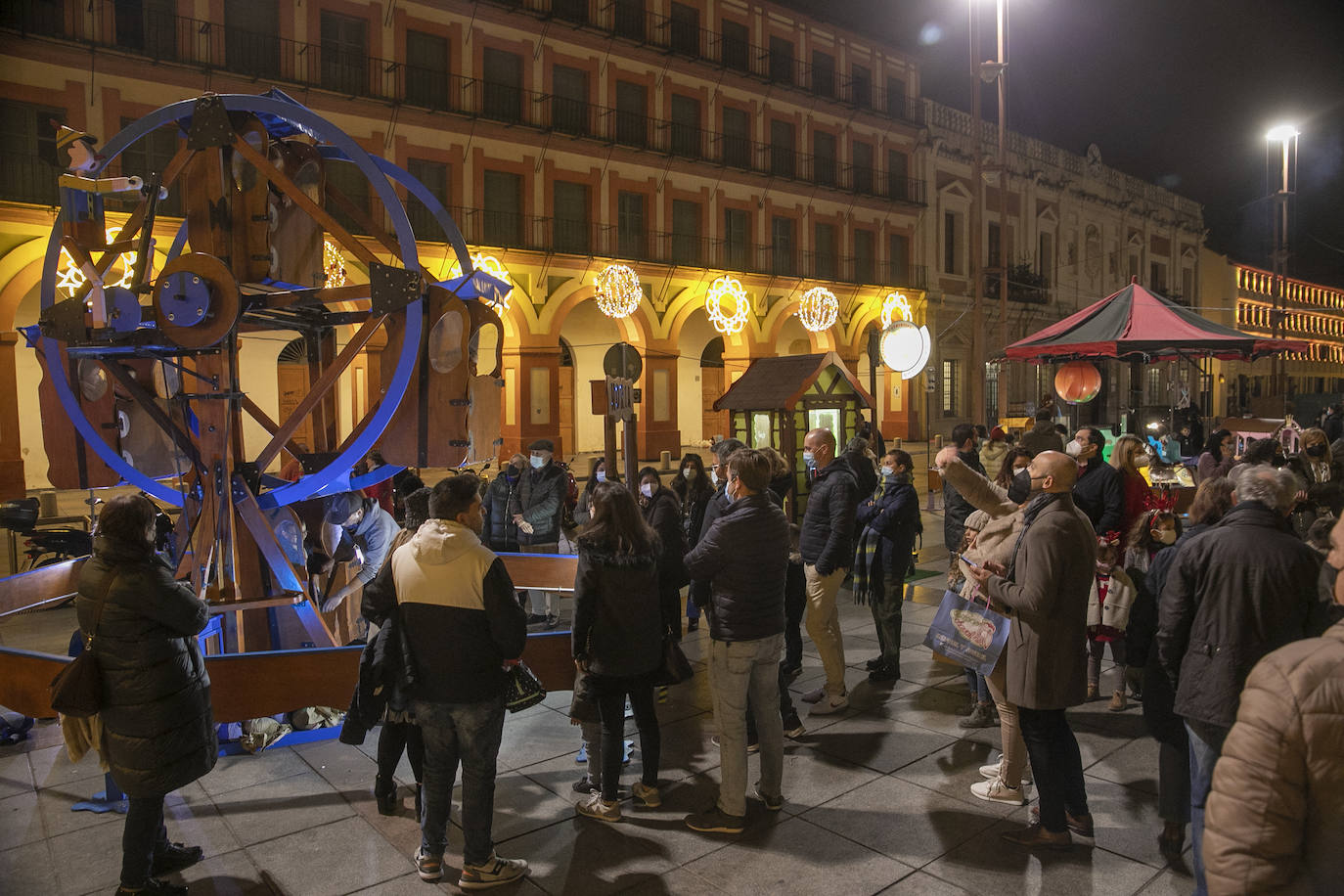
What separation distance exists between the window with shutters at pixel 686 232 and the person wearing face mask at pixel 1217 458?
17485mm

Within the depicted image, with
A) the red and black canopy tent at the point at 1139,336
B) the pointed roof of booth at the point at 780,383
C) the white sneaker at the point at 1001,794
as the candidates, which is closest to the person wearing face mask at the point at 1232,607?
the white sneaker at the point at 1001,794

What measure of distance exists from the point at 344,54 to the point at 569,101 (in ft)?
19.8

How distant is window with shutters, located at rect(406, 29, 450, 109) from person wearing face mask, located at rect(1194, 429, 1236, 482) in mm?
18608

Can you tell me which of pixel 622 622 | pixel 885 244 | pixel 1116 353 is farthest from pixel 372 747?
pixel 885 244

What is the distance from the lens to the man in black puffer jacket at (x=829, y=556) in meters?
5.78

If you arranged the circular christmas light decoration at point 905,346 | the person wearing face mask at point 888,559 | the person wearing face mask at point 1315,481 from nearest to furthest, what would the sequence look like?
the person wearing face mask at point 888,559 < the person wearing face mask at point 1315,481 < the circular christmas light decoration at point 905,346

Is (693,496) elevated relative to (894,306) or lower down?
lower down

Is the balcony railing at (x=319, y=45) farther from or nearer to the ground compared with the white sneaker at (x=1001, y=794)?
farther from the ground

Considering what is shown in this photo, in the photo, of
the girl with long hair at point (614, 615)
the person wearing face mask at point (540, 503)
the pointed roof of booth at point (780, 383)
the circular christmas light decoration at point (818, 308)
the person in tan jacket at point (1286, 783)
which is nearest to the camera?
the person in tan jacket at point (1286, 783)

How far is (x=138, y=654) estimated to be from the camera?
362 cm

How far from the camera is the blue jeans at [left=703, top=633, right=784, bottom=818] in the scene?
4301 millimetres

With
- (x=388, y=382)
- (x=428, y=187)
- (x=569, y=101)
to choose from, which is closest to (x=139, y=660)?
(x=388, y=382)

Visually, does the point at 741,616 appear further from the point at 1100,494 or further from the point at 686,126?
the point at 686,126

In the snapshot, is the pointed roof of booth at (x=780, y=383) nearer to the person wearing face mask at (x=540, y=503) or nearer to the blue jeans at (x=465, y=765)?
the person wearing face mask at (x=540, y=503)
